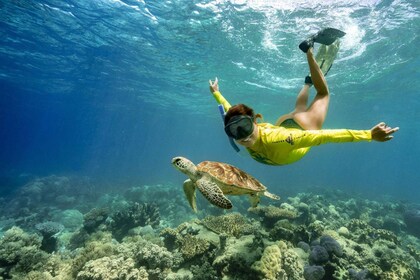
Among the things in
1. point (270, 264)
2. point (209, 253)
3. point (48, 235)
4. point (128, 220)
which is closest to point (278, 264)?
point (270, 264)

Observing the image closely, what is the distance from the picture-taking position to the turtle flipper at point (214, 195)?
12.0 ft

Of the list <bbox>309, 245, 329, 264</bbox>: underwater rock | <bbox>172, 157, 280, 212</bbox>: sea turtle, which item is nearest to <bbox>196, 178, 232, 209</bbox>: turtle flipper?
<bbox>172, 157, 280, 212</bbox>: sea turtle

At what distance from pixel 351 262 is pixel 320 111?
4.60 m

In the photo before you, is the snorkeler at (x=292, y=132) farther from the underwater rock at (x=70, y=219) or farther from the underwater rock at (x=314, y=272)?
the underwater rock at (x=70, y=219)

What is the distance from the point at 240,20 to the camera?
1508 centimetres

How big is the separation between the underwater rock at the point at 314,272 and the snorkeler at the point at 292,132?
2.91 m

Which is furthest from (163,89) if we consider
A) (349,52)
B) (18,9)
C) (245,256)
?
(245,256)

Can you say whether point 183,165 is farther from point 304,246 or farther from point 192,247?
point 304,246

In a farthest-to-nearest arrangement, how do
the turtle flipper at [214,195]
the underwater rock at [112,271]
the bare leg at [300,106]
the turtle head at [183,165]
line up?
1. the bare leg at [300,106]
2. the turtle head at [183,165]
3. the underwater rock at [112,271]
4. the turtle flipper at [214,195]

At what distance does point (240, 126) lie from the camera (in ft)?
12.9

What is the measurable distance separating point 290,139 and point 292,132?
0.40ft

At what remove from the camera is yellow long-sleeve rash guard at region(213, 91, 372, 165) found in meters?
3.55

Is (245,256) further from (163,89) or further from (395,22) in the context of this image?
(163,89)

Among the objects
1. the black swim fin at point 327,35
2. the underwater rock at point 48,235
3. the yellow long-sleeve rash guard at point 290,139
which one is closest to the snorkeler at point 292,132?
→ the yellow long-sleeve rash guard at point 290,139
